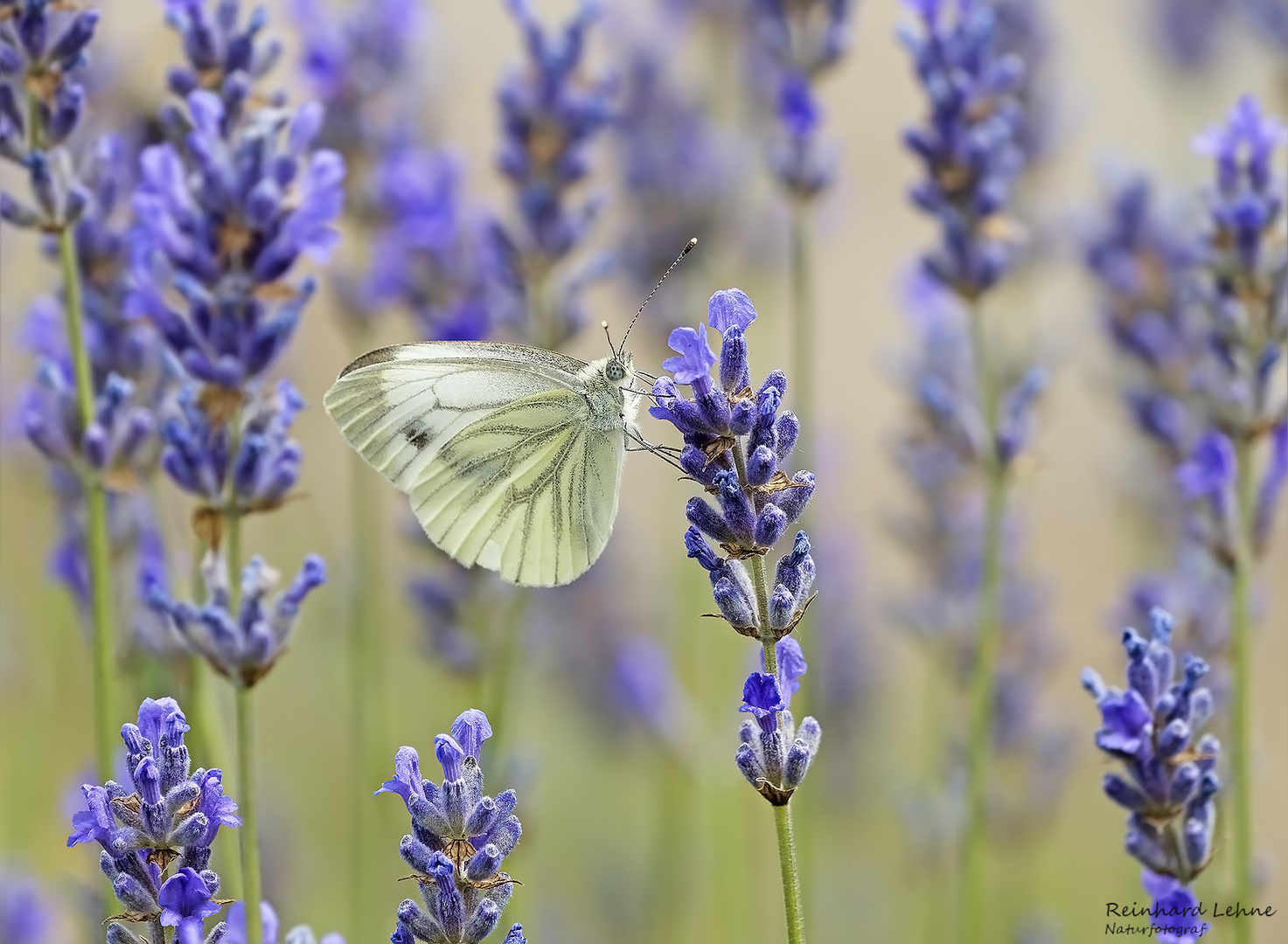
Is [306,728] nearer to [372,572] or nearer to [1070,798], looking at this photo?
[372,572]

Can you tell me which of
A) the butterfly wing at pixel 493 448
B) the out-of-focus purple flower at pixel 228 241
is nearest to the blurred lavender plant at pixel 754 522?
the out-of-focus purple flower at pixel 228 241

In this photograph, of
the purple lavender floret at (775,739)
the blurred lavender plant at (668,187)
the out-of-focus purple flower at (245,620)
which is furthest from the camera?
the blurred lavender plant at (668,187)

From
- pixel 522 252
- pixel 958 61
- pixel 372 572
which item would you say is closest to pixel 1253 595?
pixel 958 61

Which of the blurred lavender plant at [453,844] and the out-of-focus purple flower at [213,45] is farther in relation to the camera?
the out-of-focus purple flower at [213,45]

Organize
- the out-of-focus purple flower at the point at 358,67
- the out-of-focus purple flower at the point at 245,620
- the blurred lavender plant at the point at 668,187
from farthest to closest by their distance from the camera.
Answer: the blurred lavender plant at the point at 668,187 < the out-of-focus purple flower at the point at 358,67 < the out-of-focus purple flower at the point at 245,620

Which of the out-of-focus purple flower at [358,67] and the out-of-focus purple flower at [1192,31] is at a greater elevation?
the out-of-focus purple flower at [1192,31]

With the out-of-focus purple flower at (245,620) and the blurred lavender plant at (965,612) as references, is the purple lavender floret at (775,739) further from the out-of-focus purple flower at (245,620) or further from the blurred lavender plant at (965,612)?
the blurred lavender plant at (965,612)
